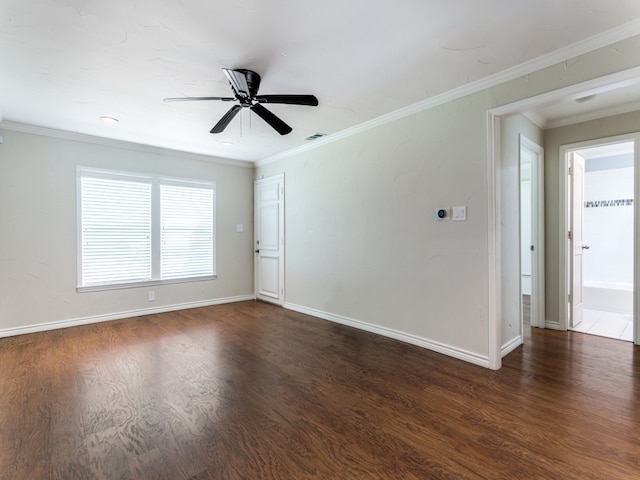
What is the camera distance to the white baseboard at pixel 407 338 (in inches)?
109

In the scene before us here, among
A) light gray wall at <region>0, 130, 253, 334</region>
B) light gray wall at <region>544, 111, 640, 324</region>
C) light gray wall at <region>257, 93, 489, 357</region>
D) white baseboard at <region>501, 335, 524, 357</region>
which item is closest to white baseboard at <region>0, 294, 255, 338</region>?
light gray wall at <region>0, 130, 253, 334</region>

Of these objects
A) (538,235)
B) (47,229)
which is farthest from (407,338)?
(47,229)

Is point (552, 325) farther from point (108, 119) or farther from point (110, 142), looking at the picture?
point (110, 142)

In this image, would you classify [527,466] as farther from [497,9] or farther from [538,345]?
[497,9]

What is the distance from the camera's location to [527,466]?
1.54 m

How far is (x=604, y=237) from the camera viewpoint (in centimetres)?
520

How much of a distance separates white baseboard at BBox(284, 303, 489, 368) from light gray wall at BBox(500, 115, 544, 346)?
0.43 m

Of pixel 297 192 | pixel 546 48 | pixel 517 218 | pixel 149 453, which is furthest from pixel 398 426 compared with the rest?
pixel 297 192

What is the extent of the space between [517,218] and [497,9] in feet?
6.74

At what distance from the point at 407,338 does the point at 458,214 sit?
4.56 feet

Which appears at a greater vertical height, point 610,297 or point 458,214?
point 458,214

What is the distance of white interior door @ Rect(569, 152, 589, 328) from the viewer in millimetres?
3705

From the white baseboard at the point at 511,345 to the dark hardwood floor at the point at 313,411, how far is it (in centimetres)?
6

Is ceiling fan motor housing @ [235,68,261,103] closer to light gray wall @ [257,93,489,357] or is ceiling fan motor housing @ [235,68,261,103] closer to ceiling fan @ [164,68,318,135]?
ceiling fan @ [164,68,318,135]
